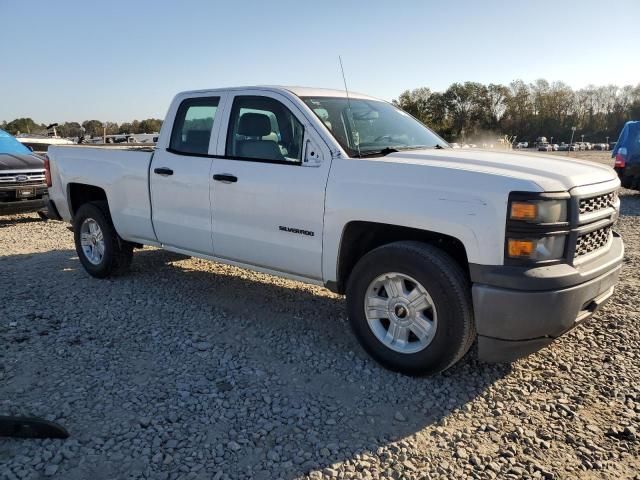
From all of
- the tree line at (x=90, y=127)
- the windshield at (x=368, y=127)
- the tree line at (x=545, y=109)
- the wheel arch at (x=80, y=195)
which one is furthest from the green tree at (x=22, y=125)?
the windshield at (x=368, y=127)

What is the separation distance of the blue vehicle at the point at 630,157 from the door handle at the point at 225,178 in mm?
11406

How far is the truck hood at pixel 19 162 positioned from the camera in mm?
9612

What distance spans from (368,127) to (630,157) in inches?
425

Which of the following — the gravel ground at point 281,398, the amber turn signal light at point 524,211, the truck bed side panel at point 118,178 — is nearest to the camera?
the gravel ground at point 281,398

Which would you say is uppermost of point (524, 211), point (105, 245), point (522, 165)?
point (522, 165)

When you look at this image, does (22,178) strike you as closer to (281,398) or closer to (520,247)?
(281,398)

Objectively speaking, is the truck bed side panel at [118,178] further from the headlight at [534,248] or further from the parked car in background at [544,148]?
the parked car in background at [544,148]

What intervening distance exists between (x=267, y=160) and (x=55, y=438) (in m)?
2.45

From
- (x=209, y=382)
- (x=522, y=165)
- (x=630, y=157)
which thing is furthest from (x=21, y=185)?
(x=630, y=157)

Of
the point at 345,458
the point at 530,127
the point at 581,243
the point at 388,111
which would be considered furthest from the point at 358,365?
the point at 530,127

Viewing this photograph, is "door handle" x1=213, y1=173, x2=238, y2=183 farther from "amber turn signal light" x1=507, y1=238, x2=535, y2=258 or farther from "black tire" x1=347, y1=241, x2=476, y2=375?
"amber turn signal light" x1=507, y1=238, x2=535, y2=258

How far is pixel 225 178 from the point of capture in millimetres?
4484

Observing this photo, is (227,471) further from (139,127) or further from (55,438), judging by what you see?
(139,127)

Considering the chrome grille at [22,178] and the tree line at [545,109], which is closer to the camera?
the chrome grille at [22,178]
